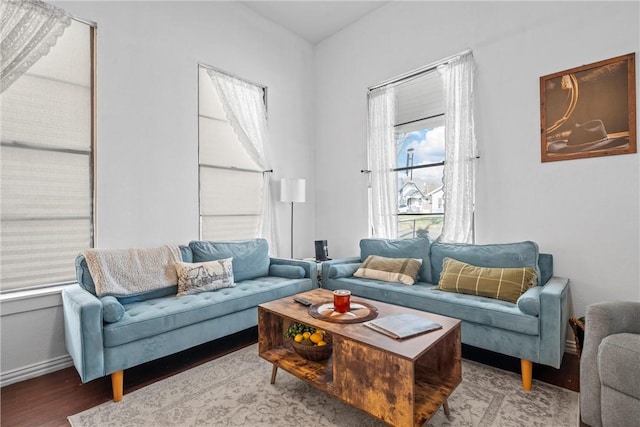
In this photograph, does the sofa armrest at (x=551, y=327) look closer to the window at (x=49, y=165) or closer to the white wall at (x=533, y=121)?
the white wall at (x=533, y=121)

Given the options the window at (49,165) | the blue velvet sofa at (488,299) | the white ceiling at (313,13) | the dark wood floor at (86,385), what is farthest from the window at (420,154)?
the window at (49,165)

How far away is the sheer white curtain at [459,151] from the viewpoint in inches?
122

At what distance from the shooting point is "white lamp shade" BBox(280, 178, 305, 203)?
12.8 feet

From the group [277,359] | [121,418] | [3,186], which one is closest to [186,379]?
[121,418]

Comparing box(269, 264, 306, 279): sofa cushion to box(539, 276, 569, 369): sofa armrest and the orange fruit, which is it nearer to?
the orange fruit

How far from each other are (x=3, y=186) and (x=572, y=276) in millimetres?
4446

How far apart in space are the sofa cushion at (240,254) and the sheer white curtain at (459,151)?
6.37ft

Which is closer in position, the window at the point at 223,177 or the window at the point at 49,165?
the window at the point at 49,165

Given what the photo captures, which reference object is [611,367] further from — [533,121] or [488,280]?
[533,121]

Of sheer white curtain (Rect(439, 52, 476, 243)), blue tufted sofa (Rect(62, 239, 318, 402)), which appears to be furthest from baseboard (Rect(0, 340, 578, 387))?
sheer white curtain (Rect(439, 52, 476, 243))

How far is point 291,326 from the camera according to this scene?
212 cm

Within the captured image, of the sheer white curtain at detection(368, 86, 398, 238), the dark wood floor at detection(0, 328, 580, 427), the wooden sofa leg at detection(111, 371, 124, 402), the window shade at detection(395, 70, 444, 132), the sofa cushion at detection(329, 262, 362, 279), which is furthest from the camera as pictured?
the sheer white curtain at detection(368, 86, 398, 238)

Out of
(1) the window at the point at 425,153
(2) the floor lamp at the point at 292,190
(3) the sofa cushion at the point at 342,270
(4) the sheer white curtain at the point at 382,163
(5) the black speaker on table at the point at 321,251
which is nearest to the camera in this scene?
(1) the window at the point at 425,153

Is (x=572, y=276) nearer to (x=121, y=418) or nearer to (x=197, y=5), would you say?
(x=121, y=418)
